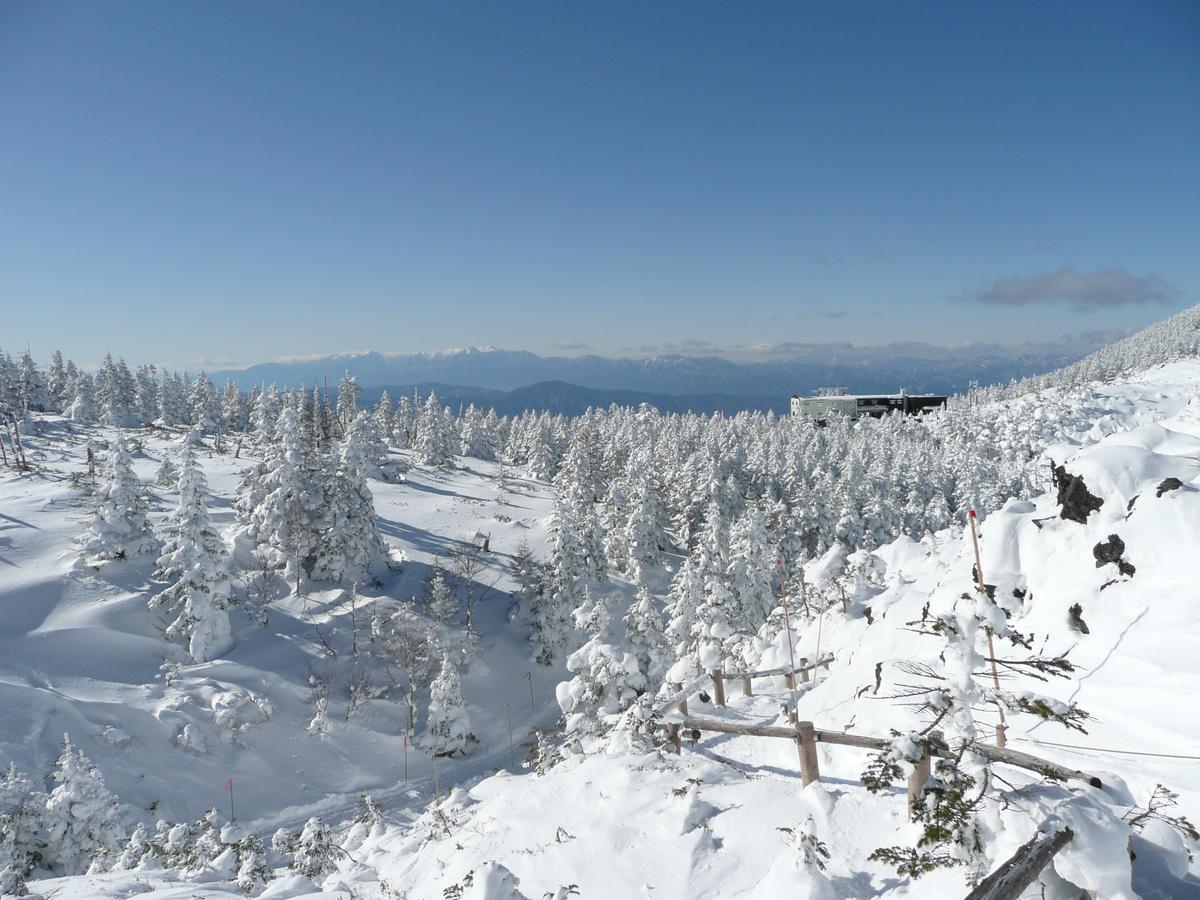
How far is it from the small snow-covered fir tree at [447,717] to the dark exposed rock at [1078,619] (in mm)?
26904

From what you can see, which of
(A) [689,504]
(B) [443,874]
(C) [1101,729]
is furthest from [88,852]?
(A) [689,504]

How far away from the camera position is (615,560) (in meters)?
52.7

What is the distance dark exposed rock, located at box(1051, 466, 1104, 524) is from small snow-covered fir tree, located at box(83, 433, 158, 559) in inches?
1735

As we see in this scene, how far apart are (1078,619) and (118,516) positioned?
44.7 m

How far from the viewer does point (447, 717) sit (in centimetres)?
3030

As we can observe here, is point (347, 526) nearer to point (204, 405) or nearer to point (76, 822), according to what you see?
point (76, 822)

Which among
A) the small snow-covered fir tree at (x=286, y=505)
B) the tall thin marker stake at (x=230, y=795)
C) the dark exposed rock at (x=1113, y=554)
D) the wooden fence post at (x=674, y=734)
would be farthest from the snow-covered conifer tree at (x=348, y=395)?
the dark exposed rock at (x=1113, y=554)

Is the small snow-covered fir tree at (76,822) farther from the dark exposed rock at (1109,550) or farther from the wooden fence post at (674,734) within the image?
the dark exposed rock at (1109,550)

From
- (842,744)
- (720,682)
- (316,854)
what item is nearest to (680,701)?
(720,682)

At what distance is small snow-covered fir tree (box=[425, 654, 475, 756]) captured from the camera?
30031mm

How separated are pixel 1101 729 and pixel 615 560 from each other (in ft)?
146

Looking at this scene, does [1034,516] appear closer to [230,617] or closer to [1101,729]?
[1101,729]

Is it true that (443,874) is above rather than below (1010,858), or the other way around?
below

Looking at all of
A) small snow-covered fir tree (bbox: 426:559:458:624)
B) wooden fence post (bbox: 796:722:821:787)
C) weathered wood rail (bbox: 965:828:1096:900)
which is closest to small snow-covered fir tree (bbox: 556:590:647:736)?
wooden fence post (bbox: 796:722:821:787)
